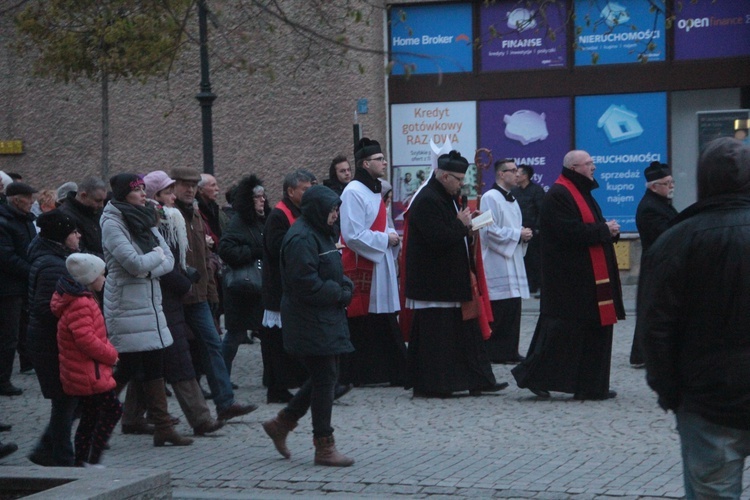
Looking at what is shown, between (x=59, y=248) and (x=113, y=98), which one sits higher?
(x=113, y=98)

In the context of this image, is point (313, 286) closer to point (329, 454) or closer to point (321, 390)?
point (321, 390)

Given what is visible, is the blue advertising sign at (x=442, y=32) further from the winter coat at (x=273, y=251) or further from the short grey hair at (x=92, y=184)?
the short grey hair at (x=92, y=184)

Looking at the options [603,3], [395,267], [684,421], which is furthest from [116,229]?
[603,3]

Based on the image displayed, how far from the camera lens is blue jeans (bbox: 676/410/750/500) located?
4375 millimetres

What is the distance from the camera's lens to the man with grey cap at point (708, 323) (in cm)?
436

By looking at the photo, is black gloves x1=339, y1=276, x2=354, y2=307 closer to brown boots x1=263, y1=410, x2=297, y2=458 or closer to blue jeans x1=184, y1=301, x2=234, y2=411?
brown boots x1=263, y1=410, x2=297, y2=458

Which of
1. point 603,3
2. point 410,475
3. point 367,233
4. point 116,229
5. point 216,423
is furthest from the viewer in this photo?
point 603,3

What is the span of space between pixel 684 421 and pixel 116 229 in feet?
14.1

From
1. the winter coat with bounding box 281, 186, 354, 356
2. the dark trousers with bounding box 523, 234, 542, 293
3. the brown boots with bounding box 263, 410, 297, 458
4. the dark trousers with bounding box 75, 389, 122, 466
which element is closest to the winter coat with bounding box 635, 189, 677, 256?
the winter coat with bounding box 281, 186, 354, 356

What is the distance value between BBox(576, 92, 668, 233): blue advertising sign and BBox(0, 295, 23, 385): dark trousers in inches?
439

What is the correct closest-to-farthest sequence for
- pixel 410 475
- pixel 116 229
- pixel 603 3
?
1. pixel 410 475
2. pixel 116 229
3. pixel 603 3

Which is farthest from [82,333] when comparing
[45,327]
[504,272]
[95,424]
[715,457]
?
[504,272]

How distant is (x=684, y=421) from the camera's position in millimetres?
4492

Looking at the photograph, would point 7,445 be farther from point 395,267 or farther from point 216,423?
point 395,267
